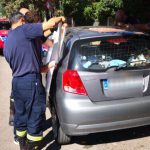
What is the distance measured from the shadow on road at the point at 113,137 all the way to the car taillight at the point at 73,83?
1101 mm

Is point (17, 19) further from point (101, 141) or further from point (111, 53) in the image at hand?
point (101, 141)

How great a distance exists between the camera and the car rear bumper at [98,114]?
16.3 ft

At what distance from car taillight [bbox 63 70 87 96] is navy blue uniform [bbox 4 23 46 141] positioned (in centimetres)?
35

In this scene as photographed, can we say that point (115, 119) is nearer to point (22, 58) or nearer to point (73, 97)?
point (73, 97)

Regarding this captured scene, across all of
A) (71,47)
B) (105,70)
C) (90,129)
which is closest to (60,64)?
(71,47)

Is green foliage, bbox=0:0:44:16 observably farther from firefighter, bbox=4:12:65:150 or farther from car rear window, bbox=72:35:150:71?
firefighter, bbox=4:12:65:150

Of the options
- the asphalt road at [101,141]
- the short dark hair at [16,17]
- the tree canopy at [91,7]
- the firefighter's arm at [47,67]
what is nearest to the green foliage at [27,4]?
the tree canopy at [91,7]

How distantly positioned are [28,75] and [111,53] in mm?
1192

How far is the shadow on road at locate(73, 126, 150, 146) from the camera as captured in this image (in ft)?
19.0

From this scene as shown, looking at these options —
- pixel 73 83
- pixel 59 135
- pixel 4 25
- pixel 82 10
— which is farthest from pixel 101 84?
pixel 82 10

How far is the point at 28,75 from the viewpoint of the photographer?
4.79 m

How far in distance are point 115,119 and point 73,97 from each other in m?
0.63

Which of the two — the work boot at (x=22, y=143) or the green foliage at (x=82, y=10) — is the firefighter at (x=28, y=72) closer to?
the work boot at (x=22, y=143)

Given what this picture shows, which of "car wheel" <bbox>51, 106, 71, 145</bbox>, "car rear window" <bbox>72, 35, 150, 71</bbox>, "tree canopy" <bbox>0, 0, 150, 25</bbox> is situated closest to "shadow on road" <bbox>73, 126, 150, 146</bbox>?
"car wheel" <bbox>51, 106, 71, 145</bbox>
